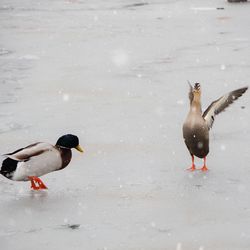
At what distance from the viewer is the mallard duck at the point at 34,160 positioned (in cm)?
677

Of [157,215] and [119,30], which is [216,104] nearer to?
[157,215]

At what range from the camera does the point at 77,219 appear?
636 centimetres

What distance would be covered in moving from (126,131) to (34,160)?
8.59 feet

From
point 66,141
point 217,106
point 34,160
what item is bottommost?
point 34,160

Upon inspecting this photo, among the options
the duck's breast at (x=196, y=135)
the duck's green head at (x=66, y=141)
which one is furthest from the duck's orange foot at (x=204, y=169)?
the duck's green head at (x=66, y=141)

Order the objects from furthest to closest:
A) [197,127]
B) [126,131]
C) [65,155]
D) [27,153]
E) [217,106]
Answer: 1. [126,131]
2. [217,106]
3. [197,127]
4. [65,155]
5. [27,153]

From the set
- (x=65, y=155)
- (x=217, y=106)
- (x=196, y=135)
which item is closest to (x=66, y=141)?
(x=65, y=155)

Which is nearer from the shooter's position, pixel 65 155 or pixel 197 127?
pixel 65 155

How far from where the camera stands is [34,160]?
679 centimetres

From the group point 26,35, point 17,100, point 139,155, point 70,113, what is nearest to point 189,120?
point 139,155

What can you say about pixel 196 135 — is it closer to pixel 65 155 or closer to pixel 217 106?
pixel 217 106

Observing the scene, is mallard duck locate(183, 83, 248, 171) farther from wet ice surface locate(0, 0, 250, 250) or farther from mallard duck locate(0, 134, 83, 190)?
mallard duck locate(0, 134, 83, 190)

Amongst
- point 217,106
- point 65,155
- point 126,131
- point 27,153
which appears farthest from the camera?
point 126,131

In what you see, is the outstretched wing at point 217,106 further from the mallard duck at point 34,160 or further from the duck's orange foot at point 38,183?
the duck's orange foot at point 38,183
